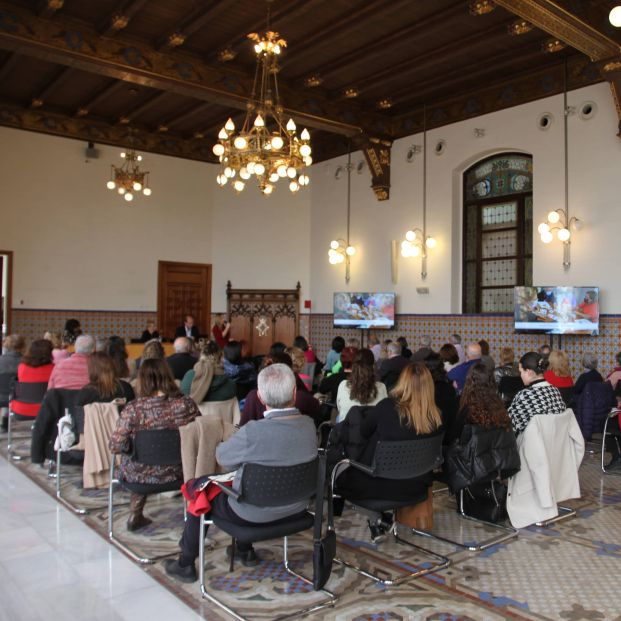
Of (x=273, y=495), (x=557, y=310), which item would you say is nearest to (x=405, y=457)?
(x=273, y=495)

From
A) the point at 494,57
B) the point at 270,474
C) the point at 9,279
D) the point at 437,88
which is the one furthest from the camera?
the point at 9,279

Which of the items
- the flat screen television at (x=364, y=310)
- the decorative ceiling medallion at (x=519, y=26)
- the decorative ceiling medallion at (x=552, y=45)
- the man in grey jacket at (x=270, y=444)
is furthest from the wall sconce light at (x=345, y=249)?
the man in grey jacket at (x=270, y=444)

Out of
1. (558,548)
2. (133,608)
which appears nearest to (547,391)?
(558,548)

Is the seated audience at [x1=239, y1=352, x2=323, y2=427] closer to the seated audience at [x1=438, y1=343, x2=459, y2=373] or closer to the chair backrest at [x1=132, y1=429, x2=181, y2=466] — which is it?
the chair backrest at [x1=132, y1=429, x2=181, y2=466]

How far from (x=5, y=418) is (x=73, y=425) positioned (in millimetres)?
3388

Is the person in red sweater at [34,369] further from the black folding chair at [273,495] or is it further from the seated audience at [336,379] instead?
the black folding chair at [273,495]

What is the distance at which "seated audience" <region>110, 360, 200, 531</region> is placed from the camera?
3.93m

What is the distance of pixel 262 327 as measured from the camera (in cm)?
1459

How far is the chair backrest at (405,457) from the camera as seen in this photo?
3.67m

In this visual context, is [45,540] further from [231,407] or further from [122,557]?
[231,407]

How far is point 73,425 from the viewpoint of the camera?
4902mm

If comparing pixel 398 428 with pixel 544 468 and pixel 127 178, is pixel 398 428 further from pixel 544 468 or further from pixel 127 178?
pixel 127 178

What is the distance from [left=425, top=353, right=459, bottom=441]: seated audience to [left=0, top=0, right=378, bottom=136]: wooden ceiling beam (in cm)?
674

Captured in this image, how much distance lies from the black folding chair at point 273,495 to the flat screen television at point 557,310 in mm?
7167
